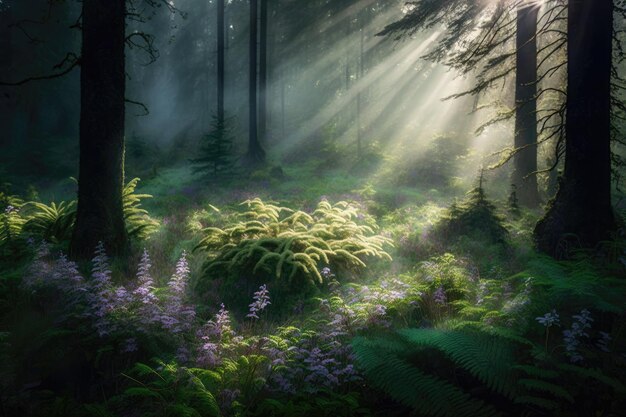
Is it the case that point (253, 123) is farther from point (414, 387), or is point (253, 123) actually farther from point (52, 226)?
point (414, 387)

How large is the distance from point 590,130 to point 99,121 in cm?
864

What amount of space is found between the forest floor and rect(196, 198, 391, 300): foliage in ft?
0.12

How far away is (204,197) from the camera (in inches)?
576

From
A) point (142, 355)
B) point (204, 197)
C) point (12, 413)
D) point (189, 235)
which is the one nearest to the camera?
point (12, 413)

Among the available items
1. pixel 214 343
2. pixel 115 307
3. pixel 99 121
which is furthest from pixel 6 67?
pixel 214 343

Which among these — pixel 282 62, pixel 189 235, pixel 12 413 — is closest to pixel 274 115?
pixel 282 62

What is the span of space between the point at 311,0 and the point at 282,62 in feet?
29.3

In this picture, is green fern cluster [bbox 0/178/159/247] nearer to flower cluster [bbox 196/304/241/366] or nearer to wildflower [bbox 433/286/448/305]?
flower cluster [bbox 196/304/241/366]

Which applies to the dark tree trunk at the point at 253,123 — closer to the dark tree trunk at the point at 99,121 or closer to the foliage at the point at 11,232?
the foliage at the point at 11,232

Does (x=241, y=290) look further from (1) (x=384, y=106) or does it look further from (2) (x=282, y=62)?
(2) (x=282, y=62)

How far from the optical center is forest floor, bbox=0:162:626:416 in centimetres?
297

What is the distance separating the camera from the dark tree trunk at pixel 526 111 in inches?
441

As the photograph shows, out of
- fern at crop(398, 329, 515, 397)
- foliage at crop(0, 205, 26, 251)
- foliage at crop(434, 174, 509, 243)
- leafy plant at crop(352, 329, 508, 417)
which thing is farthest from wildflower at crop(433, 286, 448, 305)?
foliage at crop(0, 205, 26, 251)

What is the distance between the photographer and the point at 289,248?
6.71 metres
